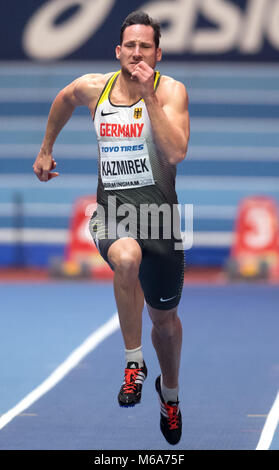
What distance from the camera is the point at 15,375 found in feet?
26.3

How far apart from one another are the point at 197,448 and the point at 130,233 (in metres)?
1.40

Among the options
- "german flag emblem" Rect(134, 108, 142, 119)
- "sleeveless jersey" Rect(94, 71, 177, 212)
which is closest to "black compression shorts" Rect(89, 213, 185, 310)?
"sleeveless jersey" Rect(94, 71, 177, 212)

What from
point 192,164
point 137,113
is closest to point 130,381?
point 137,113

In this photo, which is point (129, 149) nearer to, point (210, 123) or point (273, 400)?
point (273, 400)

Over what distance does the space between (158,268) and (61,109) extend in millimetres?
1129

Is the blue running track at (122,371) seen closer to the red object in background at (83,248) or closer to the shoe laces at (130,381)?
the shoe laces at (130,381)

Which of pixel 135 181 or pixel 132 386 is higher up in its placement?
pixel 135 181

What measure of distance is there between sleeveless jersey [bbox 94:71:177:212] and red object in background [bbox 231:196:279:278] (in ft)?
25.6

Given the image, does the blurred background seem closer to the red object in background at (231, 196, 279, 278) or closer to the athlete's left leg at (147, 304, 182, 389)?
the red object in background at (231, 196, 279, 278)

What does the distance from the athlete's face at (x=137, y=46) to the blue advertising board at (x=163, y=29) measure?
663cm

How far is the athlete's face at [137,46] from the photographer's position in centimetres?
532

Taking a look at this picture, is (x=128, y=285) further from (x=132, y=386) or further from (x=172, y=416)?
(x=172, y=416)

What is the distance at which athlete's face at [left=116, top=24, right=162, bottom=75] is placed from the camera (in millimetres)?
5316

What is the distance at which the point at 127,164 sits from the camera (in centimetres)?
547
